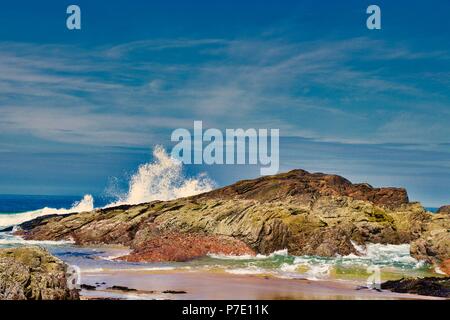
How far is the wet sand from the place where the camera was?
977 inches

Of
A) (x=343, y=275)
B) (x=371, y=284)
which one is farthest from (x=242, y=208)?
(x=371, y=284)

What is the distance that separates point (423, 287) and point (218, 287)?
954cm

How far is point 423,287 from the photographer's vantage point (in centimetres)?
2830

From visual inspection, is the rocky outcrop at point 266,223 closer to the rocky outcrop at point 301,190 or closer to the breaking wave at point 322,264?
the rocky outcrop at point 301,190

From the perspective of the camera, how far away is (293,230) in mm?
45344

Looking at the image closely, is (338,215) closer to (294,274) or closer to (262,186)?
(262,186)

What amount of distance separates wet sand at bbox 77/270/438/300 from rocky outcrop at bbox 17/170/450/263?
27.2 feet

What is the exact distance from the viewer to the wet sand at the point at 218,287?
24828mm

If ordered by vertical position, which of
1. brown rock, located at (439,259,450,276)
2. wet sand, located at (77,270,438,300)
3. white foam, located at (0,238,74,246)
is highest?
wet sand, located at (77,270,438,300)
